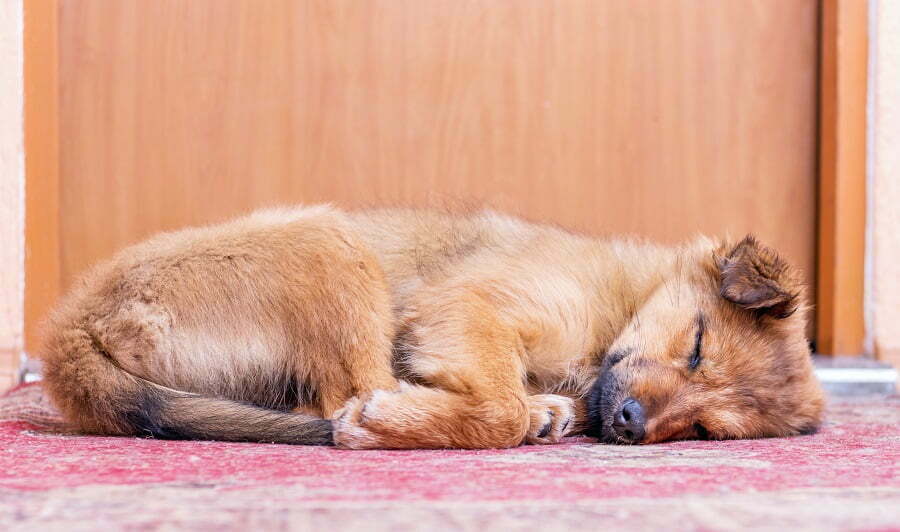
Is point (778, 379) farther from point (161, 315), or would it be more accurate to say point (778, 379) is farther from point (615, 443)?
point (161, 315)

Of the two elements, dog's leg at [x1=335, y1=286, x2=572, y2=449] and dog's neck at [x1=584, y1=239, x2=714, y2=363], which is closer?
dog's leg at [x1=335, y1=286, x2=572, y2=449]

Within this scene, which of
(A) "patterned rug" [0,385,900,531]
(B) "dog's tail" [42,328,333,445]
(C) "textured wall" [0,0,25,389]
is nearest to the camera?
(A) "patterned rug" [0,385,900,531]

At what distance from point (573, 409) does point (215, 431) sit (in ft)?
3.56

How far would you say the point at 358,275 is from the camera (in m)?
2.66

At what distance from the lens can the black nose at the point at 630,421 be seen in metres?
2.52

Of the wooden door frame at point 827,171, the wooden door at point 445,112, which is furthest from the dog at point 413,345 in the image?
the wooden door frame at point 827,171

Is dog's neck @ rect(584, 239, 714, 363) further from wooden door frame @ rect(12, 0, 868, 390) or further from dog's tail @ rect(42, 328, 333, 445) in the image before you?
wooden door frame @ rect(12, 0, 868, 390)

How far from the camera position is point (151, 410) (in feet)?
7.70

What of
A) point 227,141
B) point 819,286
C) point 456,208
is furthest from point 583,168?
point 227,141

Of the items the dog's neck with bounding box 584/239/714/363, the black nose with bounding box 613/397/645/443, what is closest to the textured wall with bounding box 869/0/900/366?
the dog's neck with bounding box 584/239/714/363

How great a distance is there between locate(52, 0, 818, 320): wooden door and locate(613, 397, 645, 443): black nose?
4.94 ft

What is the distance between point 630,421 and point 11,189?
2857 millimetres

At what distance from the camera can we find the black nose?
2.52m

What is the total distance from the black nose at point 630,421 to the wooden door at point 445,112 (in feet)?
4.94
